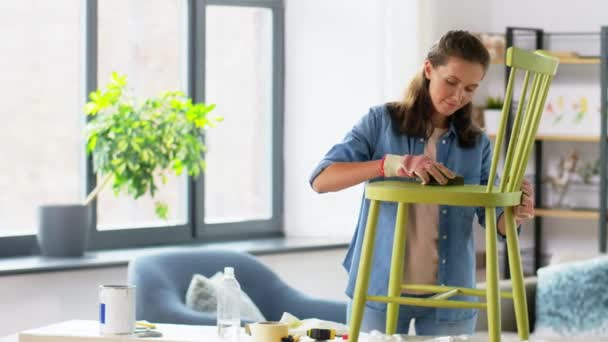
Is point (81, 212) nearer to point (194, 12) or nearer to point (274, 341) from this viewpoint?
point (194, 12)

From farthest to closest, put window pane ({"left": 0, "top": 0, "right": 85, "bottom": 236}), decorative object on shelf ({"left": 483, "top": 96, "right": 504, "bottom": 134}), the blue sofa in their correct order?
1. decorative object on shelf ({"left": 483, "top": 96, "right": 504, "bottom": 134})
2. window pane ({"left": 0, "top": 0, "right": 85, "bottom": 236})
3. the blue sofa

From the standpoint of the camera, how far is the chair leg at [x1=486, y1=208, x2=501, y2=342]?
7.34 ft

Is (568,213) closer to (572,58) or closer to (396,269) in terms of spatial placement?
(572,58)

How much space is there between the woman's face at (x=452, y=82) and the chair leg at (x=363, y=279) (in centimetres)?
43

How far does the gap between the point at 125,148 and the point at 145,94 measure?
0.57 meters

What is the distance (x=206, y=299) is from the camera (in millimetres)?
4082

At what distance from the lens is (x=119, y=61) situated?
201 inches

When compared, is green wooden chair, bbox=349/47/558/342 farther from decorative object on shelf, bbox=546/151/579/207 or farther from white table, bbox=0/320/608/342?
decorative object on shelf, bbox=546/151/579/207

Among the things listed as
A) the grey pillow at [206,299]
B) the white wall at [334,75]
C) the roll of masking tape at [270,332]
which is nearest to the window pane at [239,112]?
the white wall at [334,75]

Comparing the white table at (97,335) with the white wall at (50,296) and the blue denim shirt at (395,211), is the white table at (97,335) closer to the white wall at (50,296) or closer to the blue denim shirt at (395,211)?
the blue denim shirt at (395,211)

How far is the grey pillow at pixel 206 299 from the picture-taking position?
4051 mm

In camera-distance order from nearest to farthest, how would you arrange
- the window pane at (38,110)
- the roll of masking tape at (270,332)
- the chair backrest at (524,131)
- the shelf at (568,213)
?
the chair backrest at (524,131) → the roll of masking tape at (270,332) → the window pane at (38,110) → the shelf at (568,213)

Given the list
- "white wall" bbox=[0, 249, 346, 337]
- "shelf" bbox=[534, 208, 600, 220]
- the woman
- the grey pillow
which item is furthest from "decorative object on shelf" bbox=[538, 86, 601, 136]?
the woman

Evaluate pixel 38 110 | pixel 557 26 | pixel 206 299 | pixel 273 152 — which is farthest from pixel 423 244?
pixel 557 26
